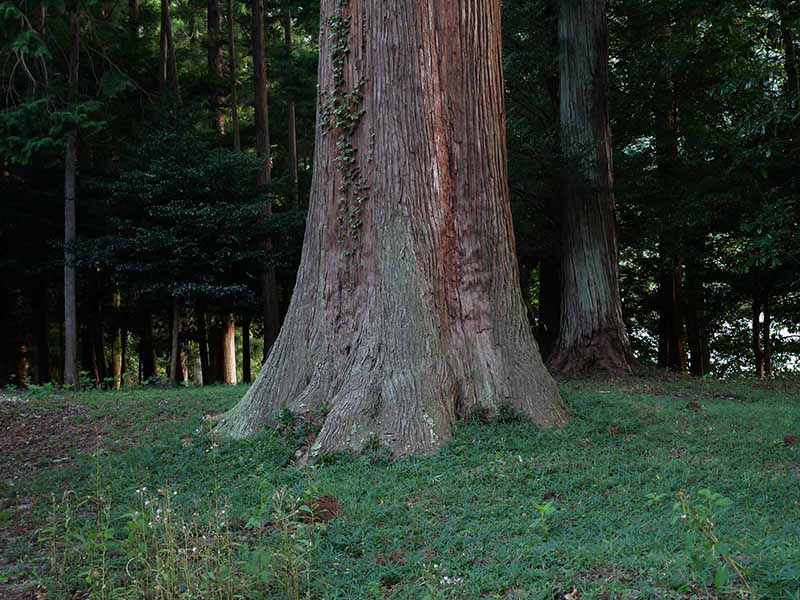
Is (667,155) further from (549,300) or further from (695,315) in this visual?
(695,315)

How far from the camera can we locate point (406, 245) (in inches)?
255

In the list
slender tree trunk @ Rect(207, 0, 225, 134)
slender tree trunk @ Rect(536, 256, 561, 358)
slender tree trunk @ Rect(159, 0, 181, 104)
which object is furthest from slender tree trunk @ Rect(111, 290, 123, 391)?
slender tree trunk @ Rect(536, 256, 561, 358)

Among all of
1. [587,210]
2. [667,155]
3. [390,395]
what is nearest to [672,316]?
[667,155]

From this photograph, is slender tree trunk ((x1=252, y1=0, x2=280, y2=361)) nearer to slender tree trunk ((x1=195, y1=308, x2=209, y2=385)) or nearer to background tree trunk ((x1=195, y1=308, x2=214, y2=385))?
slender tree trunk ((x1=195, y1=308, x2=209, y2=385))

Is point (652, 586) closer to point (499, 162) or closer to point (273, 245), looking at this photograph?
point (499, 162)

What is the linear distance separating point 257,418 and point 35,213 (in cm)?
1408

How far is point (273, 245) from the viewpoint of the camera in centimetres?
1816

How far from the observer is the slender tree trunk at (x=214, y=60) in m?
21.3

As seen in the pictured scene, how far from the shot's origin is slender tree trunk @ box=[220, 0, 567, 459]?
20.9 ft

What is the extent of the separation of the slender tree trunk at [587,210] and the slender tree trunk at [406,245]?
5.21 meters

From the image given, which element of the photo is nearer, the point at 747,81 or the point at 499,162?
the point at 499,162

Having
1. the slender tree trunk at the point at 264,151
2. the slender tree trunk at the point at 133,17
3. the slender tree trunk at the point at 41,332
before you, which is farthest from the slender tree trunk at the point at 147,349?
the slender tree trunk at the point at 133,17

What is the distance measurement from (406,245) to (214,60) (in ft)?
58.4

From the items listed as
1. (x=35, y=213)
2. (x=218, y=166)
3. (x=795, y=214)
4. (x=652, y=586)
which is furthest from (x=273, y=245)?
(x=652, y=586)
